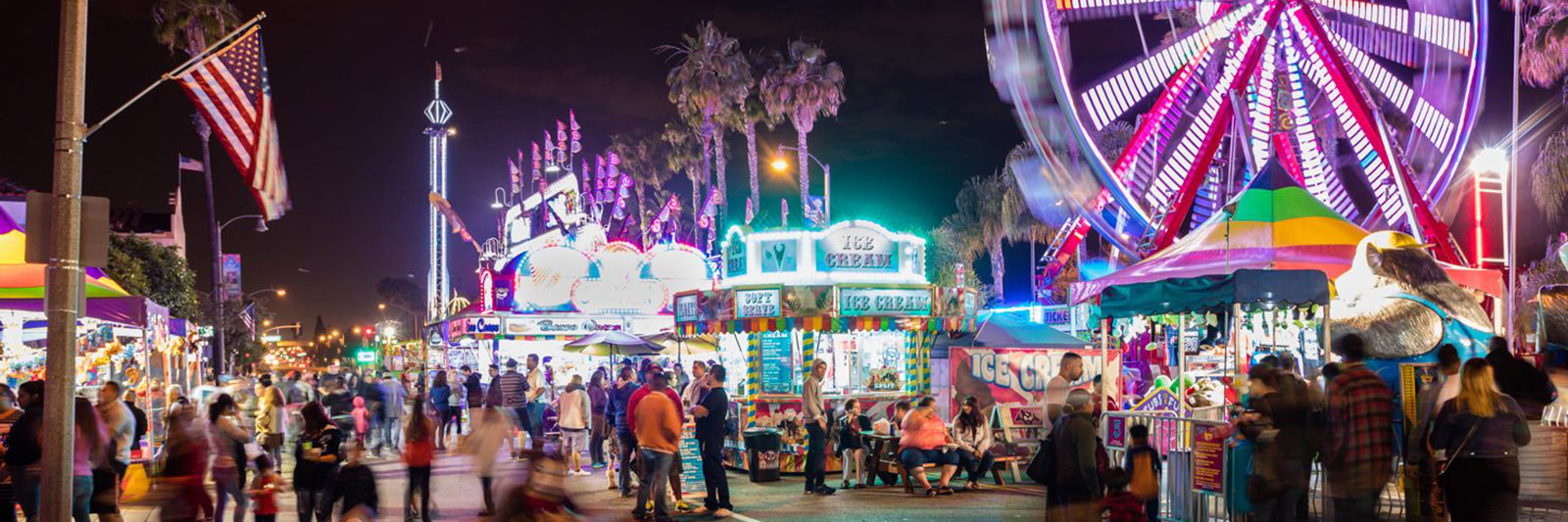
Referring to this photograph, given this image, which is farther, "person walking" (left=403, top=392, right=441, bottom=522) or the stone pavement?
the stone pavement

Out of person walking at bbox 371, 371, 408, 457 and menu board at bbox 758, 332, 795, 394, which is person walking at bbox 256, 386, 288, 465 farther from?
menu board at bbox 758, 332, 795, 394

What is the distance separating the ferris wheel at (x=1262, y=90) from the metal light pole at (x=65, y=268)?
1529 centimetres

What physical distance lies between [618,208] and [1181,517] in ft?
199

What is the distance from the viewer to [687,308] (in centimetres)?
2328

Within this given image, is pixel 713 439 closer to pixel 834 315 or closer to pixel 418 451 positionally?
pixel 418 451

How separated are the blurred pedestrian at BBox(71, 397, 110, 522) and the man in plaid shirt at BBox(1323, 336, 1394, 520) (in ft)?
31.1

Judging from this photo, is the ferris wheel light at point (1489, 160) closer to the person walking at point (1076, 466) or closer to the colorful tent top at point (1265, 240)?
the colorful tent top at point (1265, 240)

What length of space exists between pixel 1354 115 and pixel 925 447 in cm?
1345

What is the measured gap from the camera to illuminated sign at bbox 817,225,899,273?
2089 cm

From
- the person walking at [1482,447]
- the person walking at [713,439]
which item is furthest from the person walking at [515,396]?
the person walking at [1482,447]

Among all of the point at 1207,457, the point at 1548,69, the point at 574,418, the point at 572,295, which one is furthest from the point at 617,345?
the point at 1548,69

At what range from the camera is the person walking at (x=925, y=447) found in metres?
15.1

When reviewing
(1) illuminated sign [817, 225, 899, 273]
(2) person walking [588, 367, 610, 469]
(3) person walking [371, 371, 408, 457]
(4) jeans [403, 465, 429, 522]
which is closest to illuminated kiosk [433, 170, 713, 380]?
(3) person walking [371, 371, 408, 457]

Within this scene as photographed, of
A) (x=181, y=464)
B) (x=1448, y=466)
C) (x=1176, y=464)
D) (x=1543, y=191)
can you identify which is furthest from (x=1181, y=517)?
(x=1543, y=191)
